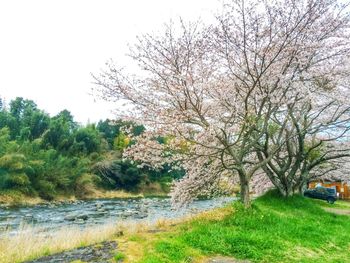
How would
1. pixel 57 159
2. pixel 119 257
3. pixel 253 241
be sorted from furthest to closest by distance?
1. pixel 57 159
2. pixel 253 241
3. pixel 119 257

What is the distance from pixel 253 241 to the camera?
8281 millimetres

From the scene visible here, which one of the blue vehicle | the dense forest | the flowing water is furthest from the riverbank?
the dense forest

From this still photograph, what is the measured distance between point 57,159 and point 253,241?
44609mm

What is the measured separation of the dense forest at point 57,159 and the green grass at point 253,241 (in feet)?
108

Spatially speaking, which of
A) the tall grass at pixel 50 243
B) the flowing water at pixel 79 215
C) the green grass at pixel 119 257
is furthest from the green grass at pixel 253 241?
the flowing water at pixel 79 215

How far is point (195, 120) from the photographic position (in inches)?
444

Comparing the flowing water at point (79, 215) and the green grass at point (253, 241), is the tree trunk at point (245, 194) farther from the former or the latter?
the flowing water at point (79, 215)

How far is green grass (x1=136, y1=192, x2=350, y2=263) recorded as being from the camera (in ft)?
24.7

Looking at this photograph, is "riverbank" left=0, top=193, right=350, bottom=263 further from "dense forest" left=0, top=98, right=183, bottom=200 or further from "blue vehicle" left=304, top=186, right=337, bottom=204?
"dense forest" left=0, top=98, right=183, bottom=200

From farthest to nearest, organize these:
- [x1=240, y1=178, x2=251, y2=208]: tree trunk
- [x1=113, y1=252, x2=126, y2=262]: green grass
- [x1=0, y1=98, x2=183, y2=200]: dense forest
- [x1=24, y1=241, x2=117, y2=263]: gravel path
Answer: [x1=0, y1=98, x2=183, y2=200]: dense forest, [x1=240, y1=178, x2=251, y2=208]: tree trunk, [x1=24, y1=241, x2=117, y2=263]: gravel path, [x1=113, y1=252, x2=126, y2=262]: green grass

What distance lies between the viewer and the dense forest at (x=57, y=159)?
1624 inches

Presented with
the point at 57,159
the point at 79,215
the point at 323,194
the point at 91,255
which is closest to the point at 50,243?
the point at 91,255

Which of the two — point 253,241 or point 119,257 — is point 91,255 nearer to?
point 119,257

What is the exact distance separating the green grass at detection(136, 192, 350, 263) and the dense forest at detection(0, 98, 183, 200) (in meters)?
32.8
